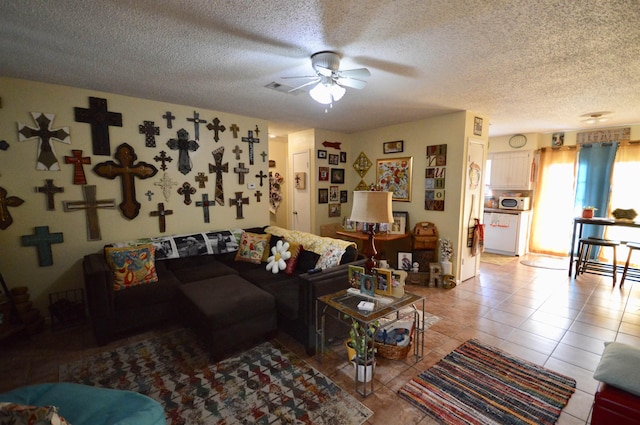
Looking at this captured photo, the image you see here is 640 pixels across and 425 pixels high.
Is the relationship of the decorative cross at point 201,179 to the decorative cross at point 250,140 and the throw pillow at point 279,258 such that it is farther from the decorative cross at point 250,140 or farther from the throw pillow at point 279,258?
the throw pillow at point 279,258

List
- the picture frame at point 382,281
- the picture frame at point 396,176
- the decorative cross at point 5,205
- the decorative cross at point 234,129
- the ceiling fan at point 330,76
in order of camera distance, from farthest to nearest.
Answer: the picture frame at point 396,176 → the decorative cross at point 234,129 → the decorative cross at point 5,205 → the picture frame at point 382,281 → the ceiling fan at point 330,76

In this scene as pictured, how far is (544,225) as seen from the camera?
561 centimetres

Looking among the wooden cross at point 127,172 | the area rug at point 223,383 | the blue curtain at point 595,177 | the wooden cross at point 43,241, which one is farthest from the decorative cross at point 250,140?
the blue curtain at point 595,177

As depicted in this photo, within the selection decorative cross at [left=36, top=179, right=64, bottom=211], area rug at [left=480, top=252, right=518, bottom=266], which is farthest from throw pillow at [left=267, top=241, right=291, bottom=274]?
area rug at [left=480, top=252, right=518, bottom=266]

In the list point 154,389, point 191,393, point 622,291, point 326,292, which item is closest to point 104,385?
point 154,389

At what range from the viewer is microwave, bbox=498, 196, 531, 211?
552cm

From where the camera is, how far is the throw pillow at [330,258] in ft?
9.08

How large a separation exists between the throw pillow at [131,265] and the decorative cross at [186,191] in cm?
89

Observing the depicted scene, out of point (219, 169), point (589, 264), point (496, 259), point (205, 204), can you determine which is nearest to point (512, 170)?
point (496, 259)

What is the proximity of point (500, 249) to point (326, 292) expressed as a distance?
5.00 m

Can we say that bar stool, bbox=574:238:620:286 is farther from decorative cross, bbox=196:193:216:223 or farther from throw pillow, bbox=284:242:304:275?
decorative cross, bbox=196:193:216:223

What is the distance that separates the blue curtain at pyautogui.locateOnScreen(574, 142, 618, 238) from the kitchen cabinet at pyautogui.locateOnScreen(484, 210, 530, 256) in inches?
35.5

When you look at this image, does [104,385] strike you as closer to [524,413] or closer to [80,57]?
[80,57]

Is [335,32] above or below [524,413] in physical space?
above
